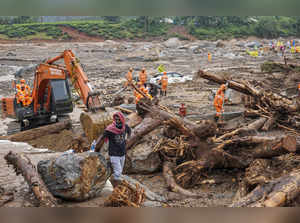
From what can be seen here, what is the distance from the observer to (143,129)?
692 centimetres

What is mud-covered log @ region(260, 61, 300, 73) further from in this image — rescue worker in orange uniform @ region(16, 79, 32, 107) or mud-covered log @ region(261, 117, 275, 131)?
rescue worker in orange uniform @ region(16, 79, 32, 107)

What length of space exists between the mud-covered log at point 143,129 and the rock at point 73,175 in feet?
5.96

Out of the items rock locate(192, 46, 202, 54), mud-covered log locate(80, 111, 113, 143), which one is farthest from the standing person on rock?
rock locate(192, 46, 202, 54)

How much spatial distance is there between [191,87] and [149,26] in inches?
1502

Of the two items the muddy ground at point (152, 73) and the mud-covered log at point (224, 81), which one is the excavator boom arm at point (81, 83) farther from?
the mud-covered log at point (224, 81)

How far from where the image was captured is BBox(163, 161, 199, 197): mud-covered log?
5477mm

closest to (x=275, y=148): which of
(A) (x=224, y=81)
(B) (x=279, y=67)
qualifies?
(A) (x=224, y=81)

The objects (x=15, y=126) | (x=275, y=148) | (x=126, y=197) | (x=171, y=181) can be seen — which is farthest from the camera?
(x=15, y=126)

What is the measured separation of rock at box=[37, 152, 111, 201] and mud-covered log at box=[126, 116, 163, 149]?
182 centimetres

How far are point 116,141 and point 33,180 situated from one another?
4.40ft

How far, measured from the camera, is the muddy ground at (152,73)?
568 centimetres

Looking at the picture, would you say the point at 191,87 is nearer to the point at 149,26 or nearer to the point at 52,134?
the point at 52,134

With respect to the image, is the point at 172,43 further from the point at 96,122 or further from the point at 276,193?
the point at 276,193
